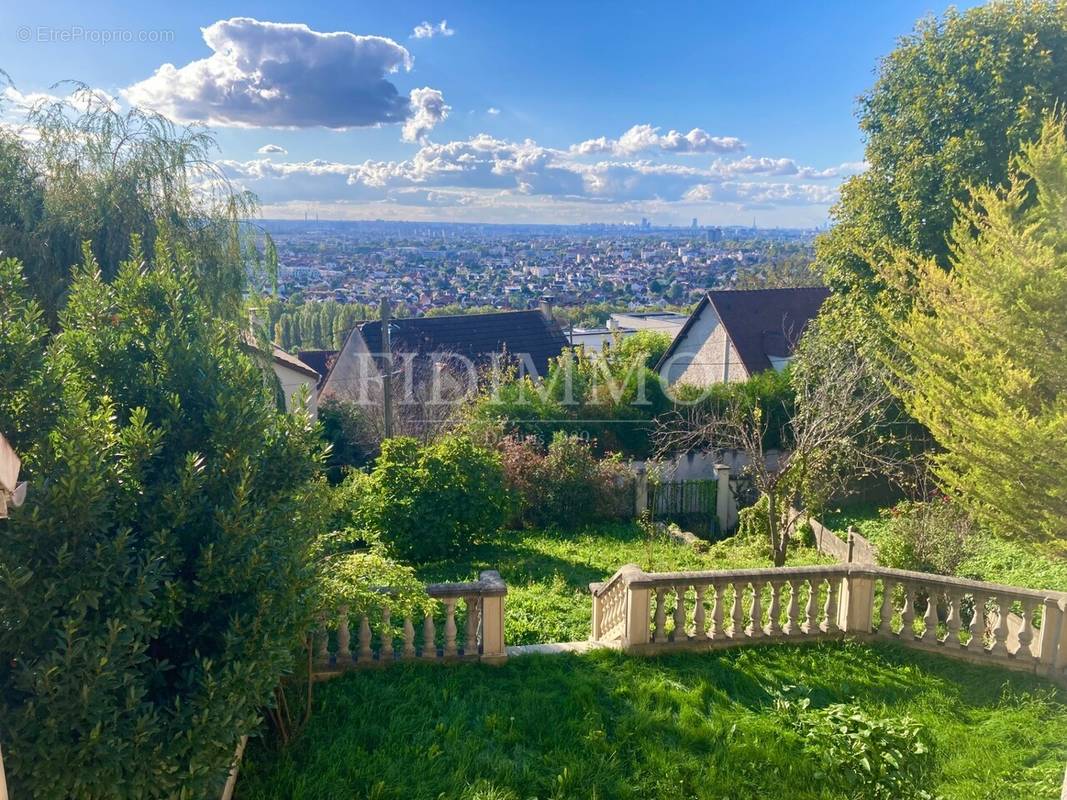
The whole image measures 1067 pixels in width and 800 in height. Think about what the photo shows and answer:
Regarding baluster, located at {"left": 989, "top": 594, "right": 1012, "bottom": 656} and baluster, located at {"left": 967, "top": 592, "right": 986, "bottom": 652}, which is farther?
baluster, located at {"left": 967, "top": 592, "right": 986, "bottom": 652}

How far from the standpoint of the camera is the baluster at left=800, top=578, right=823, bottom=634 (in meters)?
6.39

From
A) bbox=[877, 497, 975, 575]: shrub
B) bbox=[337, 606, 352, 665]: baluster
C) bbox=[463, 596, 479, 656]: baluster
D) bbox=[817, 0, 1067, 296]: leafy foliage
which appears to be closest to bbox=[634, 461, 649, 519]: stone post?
bbox=[817, 0, 1067, 296]: leafy foliage

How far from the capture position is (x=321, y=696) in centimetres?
534

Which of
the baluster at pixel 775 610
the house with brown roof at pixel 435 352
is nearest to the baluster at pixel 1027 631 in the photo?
the baluster at pixel 775 610

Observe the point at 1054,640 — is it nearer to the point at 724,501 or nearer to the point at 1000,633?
the point at 1000,633

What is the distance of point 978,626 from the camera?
19.6 feet

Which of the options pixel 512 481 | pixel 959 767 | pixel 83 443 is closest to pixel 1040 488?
pixel 959 767

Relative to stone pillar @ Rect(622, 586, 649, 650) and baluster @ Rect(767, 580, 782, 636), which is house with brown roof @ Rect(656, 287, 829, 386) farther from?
stone pillar @ Rect(622, 586, 649, 650)

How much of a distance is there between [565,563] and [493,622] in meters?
4.23

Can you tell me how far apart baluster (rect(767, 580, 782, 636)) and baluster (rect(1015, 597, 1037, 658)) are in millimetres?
1907

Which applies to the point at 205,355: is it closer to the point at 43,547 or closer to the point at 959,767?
the point at 43,547

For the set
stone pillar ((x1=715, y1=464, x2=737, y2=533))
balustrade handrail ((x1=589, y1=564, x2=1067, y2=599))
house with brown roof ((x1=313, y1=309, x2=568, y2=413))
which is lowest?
stone pillar ((x1=715, y1=464, x2=737, y2=533))

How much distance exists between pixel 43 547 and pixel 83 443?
18.8 inches

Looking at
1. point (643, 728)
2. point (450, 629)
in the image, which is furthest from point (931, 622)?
point (450, 629)
